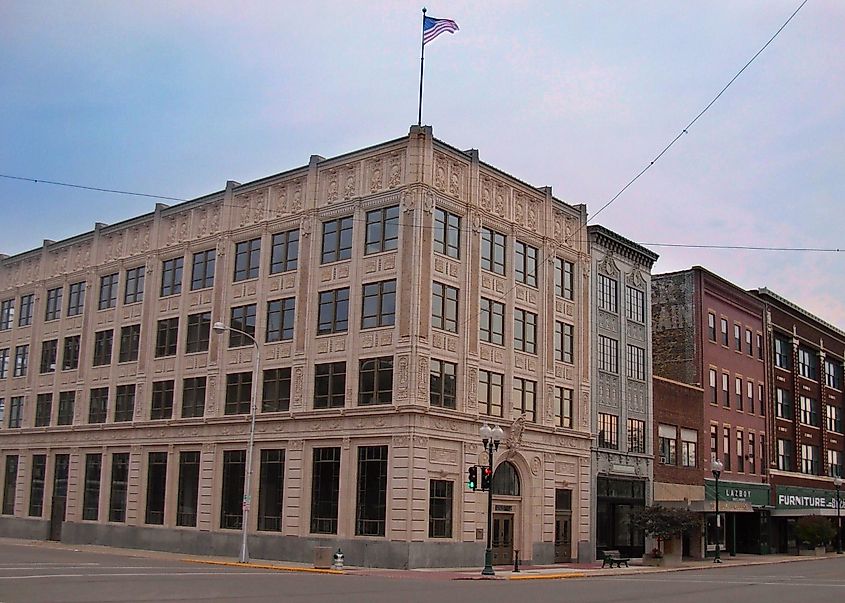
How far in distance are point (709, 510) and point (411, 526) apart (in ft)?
67.3

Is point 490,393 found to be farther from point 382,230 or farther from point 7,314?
point 7,314

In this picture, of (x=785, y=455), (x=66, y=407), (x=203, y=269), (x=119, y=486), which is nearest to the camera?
(x=203, y=269)

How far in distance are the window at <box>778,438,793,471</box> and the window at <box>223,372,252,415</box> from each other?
4208 cm

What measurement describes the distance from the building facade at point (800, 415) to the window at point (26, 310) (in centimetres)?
4980

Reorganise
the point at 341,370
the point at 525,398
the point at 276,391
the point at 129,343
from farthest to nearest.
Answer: the point at 129,343, the point at 525,398, the point at 276,391, the point at 341,370

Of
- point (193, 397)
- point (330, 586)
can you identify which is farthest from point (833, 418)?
point (330, 586)

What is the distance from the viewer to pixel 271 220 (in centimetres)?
4869

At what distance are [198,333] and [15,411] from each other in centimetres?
1934

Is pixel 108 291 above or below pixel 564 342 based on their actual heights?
above

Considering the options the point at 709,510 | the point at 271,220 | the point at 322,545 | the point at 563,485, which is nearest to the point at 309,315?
the point at 271,220

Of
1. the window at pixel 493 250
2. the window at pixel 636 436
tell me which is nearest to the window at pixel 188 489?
the window at pixel 493 250

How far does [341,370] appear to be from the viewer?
44.1 m

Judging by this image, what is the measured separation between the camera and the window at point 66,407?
58.5 metres

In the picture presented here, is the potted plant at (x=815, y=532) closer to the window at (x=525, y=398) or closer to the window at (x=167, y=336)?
the window at (x=525, y=398)
